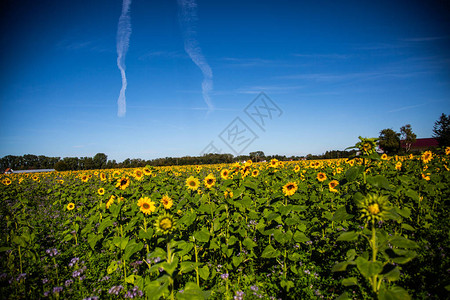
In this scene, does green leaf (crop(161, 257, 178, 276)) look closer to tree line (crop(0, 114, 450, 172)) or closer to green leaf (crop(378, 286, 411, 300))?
green leaf (crop(378, 286, 411, 300))

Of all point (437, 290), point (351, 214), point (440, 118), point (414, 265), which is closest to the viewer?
point (351, 214)

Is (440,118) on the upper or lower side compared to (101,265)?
upper

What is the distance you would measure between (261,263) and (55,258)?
4154 millimetres

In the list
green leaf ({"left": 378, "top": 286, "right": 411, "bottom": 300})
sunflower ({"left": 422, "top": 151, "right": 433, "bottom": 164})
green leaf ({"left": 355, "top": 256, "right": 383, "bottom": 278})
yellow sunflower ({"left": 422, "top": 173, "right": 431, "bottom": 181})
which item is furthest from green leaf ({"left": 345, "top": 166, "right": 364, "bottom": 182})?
sunflower ({"left": 422, "top": 151, "right": 433, "bottom": 164})

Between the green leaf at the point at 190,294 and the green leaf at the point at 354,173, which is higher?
the green leaf at the point at 354,173

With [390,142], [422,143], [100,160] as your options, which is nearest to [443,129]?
[390,142]

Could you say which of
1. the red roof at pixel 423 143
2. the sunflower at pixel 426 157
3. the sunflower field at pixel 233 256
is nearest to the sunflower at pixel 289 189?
the sunflower field at pixel 233 256

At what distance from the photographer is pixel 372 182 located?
2.02 m

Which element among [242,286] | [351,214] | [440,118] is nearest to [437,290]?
[351,214]

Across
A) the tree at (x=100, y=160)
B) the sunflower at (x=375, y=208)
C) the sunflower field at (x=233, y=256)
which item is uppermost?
the tree at (x=100, y=160)

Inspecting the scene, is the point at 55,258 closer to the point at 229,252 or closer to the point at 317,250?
the point at 229,252

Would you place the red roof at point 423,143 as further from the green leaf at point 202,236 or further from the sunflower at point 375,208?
the green leaf at point 202,236

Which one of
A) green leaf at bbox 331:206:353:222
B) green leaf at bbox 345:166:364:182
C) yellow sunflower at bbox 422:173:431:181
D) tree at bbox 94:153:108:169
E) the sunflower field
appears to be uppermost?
tree at bbox 94:153:108:169

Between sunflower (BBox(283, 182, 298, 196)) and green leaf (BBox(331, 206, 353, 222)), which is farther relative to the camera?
sunflower (BBox(283, 182, 298, 196))
